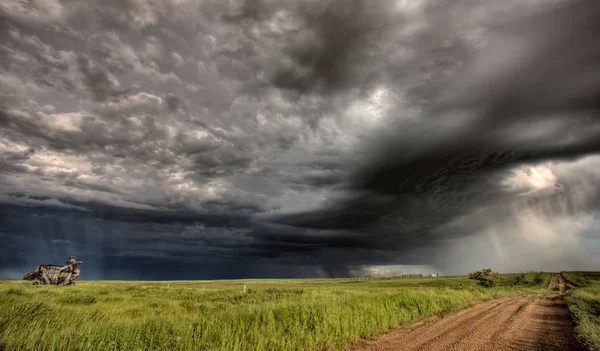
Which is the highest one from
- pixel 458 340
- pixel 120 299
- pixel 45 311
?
pixel 458 340

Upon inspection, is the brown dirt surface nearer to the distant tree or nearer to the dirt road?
the dirt road

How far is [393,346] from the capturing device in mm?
11609

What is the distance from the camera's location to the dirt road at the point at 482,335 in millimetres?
11312

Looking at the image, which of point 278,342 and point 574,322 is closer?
point 278,342

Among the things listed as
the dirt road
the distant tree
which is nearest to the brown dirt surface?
the dirt road

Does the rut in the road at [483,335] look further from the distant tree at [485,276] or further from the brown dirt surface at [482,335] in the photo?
the distant tree at [485,276]

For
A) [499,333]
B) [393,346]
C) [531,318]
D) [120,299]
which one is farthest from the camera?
[120,299]

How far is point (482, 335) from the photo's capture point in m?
12.9

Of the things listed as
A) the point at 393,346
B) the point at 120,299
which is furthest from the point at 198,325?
the point at 120,299

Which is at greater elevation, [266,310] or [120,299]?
[266,310]

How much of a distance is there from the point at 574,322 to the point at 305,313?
1543 cm

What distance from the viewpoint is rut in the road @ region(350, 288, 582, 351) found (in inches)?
446

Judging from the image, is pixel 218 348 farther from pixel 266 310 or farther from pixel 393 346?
pixel 393 346

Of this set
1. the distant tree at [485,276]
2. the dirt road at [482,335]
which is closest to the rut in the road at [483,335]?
the dirt road at [482,335]
